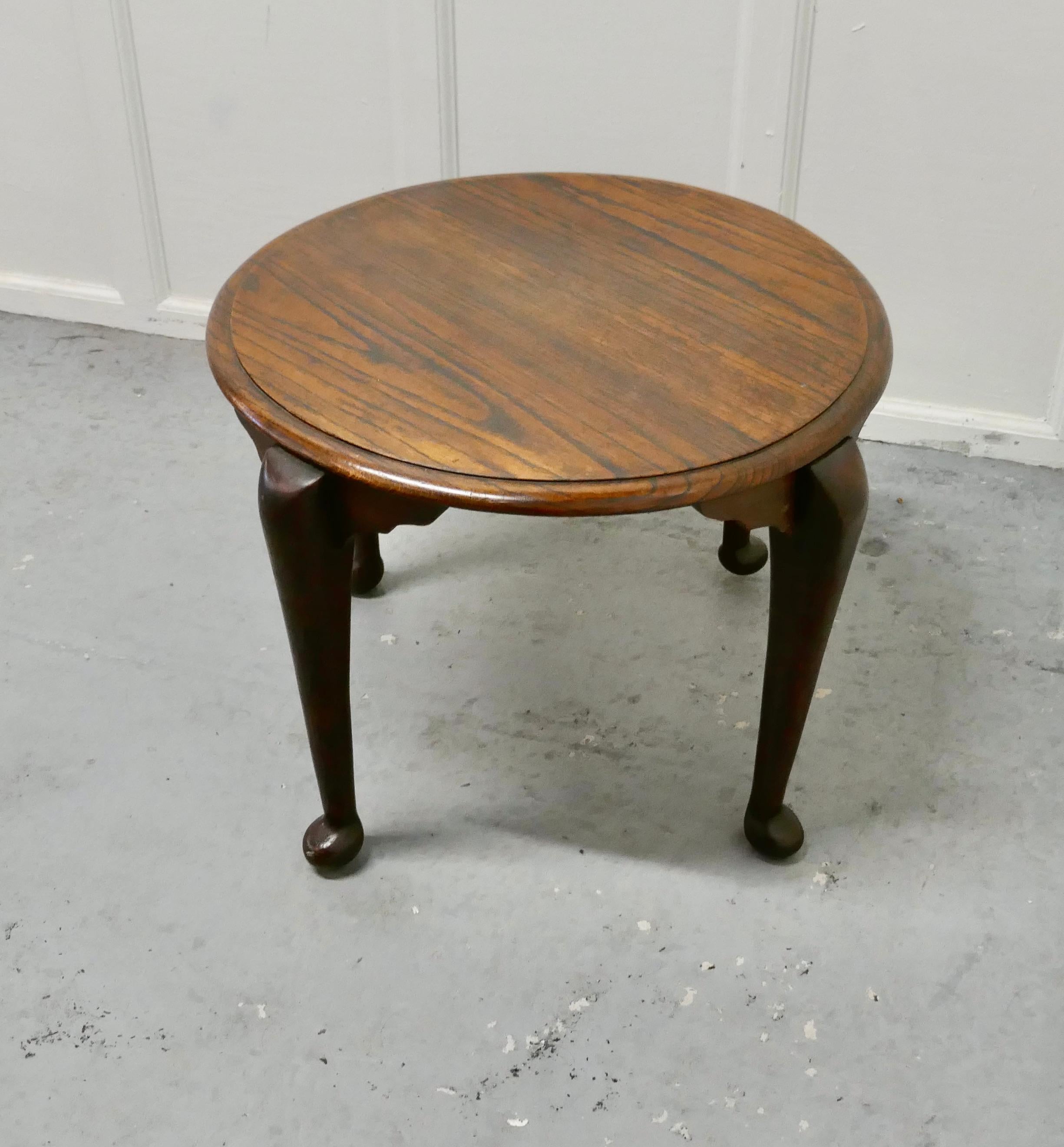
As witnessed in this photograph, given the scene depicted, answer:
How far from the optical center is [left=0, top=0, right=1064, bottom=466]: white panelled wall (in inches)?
74.5

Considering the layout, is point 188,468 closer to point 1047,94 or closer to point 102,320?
point 102,320

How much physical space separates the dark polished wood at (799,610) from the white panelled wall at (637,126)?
95cm

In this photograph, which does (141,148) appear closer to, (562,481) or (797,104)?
(797,104)

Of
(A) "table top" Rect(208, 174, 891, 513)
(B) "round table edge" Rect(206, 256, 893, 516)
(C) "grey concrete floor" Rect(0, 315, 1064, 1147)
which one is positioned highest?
(A) "table top" Rect(208, 174, 891, 513)

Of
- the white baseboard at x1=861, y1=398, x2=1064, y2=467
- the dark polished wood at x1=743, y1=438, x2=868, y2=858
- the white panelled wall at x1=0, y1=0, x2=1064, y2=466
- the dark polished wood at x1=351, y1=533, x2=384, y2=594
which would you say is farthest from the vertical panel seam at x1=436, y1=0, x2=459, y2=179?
the dark polished wood at x1=743, y1=438, x2=868, y2=858

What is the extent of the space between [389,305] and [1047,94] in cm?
116

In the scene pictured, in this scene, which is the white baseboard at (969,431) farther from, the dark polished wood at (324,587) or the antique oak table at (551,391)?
the dark polished wood at (324,587)

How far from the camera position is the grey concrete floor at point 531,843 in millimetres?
1251

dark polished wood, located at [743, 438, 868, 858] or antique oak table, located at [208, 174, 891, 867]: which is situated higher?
antique oak table, located at [208, 174, 891, 867]

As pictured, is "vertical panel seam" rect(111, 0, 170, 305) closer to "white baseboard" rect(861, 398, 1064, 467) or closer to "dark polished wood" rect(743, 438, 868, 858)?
"white baseboard" rect(861, 398, 1064, 467)

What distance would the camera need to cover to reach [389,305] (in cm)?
135

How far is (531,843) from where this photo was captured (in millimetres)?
1504

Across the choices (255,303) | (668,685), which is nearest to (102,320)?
(255,303)

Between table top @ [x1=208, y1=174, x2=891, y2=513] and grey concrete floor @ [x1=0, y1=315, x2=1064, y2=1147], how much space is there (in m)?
0.58
